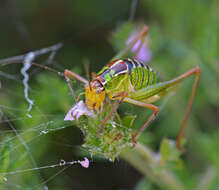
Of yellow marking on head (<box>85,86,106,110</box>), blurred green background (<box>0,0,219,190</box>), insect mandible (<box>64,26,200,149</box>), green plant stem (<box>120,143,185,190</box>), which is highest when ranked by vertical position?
blurred green background (<box>0,0,219,190</box>)

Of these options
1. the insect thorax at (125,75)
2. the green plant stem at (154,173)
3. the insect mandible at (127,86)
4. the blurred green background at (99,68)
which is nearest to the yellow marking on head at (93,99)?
the insect mandible at (127,86)

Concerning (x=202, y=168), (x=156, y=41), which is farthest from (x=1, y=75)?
(x=202, y=168)

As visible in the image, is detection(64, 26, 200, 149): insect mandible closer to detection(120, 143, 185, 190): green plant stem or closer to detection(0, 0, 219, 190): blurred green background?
detection(0, 0, 219, 190): blurred green background

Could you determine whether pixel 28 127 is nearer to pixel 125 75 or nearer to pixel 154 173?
pixel 125 75

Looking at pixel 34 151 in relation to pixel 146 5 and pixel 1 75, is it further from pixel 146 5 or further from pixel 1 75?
pixel 146 5

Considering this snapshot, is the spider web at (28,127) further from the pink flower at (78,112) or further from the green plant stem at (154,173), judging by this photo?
the green plant stem at (154,173)

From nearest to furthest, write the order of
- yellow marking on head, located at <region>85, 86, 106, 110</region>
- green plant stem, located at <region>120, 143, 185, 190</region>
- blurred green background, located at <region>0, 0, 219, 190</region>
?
1. yellow marking on head, located at <region>85, 86, 106, 110</region>
2. green plant stem, located at <region>120, 143, 185, 190</region>
3. blurred green background, located at <region>0, 0, 219, 190</region>

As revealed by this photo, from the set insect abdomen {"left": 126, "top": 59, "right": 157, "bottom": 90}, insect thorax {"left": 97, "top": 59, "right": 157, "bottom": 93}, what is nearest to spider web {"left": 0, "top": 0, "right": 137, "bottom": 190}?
insect thorax {"left": 97, "top": 59, "right": 157, "bottom": 93}

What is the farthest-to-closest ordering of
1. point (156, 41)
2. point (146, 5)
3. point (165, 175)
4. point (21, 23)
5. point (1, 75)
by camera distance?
point (146, 5), point (21, 23), point (156, 41), point (1, 75), point (165, 175)
